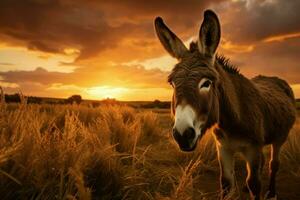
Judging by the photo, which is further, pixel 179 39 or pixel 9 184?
pixel 179 39

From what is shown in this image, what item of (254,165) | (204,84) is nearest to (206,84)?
(204,84)

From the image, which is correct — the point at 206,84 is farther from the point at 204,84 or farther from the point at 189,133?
the point at 189,133

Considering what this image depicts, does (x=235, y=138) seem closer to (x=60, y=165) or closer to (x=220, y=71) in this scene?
(x=220, y=71)

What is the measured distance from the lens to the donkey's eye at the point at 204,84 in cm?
316

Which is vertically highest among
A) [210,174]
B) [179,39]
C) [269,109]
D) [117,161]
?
[179,39]

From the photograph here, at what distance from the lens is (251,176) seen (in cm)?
412

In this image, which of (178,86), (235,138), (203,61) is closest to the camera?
(178,86)

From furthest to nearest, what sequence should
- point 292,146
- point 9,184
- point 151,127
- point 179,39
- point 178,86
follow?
point 151,127 < point 292,146 < point 179,39 < point 178,86 < point 9,184

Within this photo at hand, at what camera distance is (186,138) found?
2.68 m

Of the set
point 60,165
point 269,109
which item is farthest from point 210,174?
point 60,165

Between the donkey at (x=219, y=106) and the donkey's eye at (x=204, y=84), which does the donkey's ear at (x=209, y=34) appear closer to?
the donkey at (x=219, y=106)

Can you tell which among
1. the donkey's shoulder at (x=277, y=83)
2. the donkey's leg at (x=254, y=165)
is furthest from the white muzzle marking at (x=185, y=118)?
the donkey's shoulder at (x=277, y=83)

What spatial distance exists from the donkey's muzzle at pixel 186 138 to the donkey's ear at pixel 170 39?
3.96 ft

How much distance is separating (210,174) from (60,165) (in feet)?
13.3
